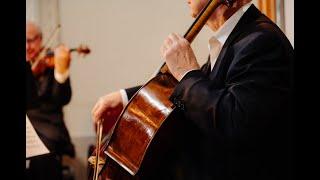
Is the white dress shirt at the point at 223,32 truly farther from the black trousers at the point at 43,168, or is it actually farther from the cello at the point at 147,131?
the black trousers at the point at 43,168

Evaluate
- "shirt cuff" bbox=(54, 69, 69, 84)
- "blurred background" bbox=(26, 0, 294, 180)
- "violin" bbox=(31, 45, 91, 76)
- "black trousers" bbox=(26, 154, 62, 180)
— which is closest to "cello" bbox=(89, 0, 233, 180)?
"black trousers" bbox=(26, 154, 62, 180)

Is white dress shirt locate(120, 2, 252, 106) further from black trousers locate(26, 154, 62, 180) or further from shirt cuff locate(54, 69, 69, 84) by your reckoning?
shirt cuff locate(54, 69, 69, 84)

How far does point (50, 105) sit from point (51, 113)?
71 mm

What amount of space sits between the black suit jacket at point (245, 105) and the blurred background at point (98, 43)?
1885 mm

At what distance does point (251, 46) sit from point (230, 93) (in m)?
0.13

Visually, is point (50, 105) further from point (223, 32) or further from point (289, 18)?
A: point (223, 32)

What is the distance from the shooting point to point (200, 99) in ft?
3.66

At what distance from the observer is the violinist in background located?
2.94 m

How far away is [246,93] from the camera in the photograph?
109cm

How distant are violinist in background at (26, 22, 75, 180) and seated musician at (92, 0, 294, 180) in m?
1.83

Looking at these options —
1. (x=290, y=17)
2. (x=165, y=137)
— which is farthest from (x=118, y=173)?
(x=290, y=17)

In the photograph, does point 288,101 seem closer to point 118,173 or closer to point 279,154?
point 279,154

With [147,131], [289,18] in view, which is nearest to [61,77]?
[289,18]

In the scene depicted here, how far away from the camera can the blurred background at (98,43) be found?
3211 mm
